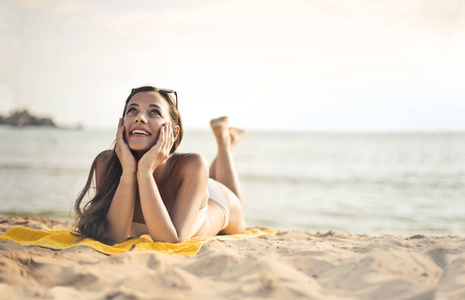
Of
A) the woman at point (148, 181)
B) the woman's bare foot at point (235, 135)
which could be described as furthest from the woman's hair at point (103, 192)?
the woman's bare foot at point (235, 135)

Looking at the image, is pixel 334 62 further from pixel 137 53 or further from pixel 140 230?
pixel 140 230

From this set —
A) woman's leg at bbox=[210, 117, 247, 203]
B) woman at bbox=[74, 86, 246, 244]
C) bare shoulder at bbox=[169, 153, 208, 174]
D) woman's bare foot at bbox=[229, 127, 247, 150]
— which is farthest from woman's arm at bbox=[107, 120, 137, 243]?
woman's bare foot at bbox=[229, 127, 247, 150]

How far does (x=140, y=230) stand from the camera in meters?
3.38

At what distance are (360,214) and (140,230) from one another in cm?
548

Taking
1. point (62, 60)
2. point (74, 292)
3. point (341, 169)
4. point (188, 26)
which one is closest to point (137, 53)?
point (188, 26)

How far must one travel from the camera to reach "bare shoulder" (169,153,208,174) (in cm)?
313

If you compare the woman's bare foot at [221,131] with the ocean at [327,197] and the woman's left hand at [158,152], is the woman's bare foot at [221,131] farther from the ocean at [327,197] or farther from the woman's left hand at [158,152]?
the ocean at [327,197]

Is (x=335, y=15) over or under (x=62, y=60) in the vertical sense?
over

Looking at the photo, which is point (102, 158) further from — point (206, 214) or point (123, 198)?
point (206, 214)

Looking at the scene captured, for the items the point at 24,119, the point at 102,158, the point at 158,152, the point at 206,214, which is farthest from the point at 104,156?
the point at 24,119

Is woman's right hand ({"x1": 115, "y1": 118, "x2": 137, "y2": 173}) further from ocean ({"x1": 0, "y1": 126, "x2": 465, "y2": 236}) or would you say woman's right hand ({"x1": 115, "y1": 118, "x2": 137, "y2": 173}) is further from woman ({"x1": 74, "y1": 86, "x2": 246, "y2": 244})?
ocean ({"x1": 0, "y1": 126, "x2": 465, "y2": 236})

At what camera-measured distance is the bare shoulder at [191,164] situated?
3.13 m

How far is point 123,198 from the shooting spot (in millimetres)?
2979

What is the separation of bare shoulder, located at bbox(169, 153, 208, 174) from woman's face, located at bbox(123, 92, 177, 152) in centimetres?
29
